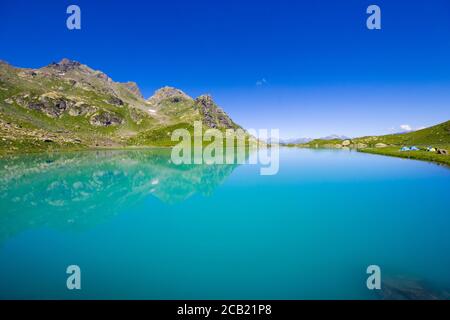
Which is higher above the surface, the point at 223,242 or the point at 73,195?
the point at 73,195

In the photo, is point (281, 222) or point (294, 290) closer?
point (294, 290)

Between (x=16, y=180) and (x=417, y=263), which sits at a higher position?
(x=16, y=180)

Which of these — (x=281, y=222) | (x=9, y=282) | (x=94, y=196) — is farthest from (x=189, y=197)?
(x=9, y=282)

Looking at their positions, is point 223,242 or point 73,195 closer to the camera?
point 223,242

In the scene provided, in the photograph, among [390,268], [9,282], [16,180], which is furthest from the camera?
[16,180]

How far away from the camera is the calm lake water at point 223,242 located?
41.3ft

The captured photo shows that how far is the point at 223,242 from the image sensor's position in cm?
1783

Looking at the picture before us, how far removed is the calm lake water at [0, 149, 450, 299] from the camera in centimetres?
1259

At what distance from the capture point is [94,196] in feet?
111

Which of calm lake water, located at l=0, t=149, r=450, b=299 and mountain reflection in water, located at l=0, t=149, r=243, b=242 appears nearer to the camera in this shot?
calm lake water, located at l=0, t=149, r=450, b=299

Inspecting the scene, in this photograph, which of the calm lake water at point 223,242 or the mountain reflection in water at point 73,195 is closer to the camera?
the calm lake water at point 223,242

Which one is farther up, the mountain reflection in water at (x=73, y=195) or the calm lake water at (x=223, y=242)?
the mountain reflection in water at (x=73, y=195)
